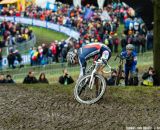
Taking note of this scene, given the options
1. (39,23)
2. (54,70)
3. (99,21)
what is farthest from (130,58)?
(39,23)

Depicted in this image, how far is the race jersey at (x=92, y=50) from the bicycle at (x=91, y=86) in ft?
0.85

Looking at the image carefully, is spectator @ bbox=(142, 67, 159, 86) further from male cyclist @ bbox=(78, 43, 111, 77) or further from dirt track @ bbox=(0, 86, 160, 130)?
male cyclist @ bbox=(78, 43, 111, 77)

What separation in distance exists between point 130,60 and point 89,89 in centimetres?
358

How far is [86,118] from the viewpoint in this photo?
12.5 metres

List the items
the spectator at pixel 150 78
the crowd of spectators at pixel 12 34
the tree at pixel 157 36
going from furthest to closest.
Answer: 1. the crowd of spectators at pixel 12 34
2. the spectator at pixel 150 78
3. the tree at pixel 157 36

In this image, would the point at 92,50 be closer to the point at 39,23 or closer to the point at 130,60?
the point at 130,60

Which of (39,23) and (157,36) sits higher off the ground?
(39,23)

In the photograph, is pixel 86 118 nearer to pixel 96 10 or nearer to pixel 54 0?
pixel 96 10

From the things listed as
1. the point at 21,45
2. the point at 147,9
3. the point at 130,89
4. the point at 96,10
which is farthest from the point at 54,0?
the point at 130,89

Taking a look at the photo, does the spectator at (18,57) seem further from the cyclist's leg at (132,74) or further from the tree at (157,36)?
the tree at (157,36)

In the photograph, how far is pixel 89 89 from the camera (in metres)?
13.6

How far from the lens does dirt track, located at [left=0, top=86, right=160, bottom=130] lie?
1207cm

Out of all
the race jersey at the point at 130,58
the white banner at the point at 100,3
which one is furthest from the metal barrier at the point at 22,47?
Result: the race jersey at the point at 130,58

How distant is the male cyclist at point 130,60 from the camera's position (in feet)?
52.1
